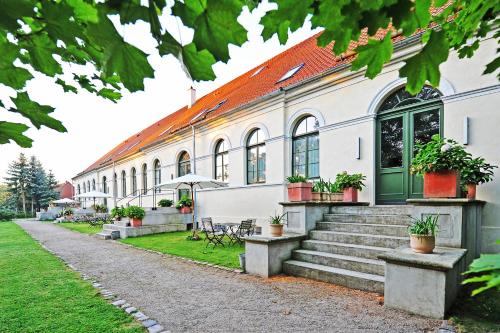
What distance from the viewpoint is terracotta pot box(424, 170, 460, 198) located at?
16.5ft

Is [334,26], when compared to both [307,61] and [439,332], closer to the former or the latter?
[439,332]

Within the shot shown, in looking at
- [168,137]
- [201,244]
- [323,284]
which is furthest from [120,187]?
[323,284]

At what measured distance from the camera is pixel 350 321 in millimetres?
3807

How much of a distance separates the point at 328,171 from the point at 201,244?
4.80 meters

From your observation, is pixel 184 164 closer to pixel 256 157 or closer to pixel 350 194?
pixel 256 157

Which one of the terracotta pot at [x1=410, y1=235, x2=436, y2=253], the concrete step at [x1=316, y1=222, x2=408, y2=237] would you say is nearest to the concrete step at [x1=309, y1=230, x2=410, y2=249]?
the concrete step at [x1=316, y1=222, x2=408, y2=237]

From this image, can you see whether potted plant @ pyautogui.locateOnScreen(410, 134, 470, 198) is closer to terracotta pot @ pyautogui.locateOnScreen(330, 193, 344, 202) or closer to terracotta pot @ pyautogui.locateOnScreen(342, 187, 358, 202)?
terracotta pot @ pyautogui.locateOnScreen(342, 187, 358, 202)

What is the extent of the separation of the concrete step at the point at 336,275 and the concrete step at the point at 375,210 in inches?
78.0

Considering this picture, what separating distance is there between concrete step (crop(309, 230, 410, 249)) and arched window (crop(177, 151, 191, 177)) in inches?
428

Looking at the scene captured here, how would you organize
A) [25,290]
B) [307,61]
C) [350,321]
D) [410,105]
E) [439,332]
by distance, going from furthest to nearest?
1. [307,61]
2. [410,105]
3. [25,290]
4. [350,321]
5. [439,332]

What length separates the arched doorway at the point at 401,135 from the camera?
7.20 meters

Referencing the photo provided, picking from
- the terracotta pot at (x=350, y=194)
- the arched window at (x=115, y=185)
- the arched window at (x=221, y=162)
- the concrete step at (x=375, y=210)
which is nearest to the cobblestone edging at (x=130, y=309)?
the concrete step at (x=375, y=210)

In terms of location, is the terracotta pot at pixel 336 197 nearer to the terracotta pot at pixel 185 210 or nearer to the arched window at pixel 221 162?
the arched window at pixel 221 162

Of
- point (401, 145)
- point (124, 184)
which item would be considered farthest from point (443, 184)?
point (124, 184)
